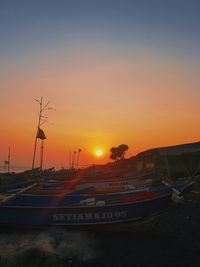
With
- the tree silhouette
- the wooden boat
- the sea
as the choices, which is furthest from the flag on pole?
the tree silhouette

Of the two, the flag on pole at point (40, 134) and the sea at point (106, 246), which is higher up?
the flag on pole at point (40, 134)

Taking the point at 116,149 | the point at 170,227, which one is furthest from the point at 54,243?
the point at 116,149

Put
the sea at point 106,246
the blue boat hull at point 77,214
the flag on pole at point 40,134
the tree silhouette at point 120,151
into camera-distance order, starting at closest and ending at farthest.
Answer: the sea at point 106,246
the blue boat hull at point 77,214
the flag on pole at point 40,134
the tree silhouette at point 120,151

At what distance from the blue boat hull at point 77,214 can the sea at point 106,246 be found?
553 mm

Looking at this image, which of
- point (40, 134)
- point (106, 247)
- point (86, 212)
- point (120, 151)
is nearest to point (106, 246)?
point (106, 247)

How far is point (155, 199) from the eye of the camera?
475 inches

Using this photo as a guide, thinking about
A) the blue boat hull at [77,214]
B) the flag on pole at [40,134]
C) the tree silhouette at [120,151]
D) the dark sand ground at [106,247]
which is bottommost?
the dark sand ground at [106,247]

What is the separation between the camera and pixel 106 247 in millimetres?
10164

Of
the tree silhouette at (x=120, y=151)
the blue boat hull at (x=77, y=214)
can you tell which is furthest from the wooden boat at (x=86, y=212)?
the tree silhouette at (x=120, y=151)

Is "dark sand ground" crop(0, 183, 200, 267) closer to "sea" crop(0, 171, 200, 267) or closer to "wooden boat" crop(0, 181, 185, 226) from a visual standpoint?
"sea" crop(0, 171, 200, 267)

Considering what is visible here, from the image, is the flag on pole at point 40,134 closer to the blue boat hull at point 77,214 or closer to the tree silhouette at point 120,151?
the blue boat hull at point 77,214

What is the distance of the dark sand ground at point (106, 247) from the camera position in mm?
8812

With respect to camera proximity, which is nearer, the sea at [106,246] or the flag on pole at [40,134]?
the sea at [106,246]

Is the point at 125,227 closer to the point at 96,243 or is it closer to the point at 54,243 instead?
the point at 96,243
